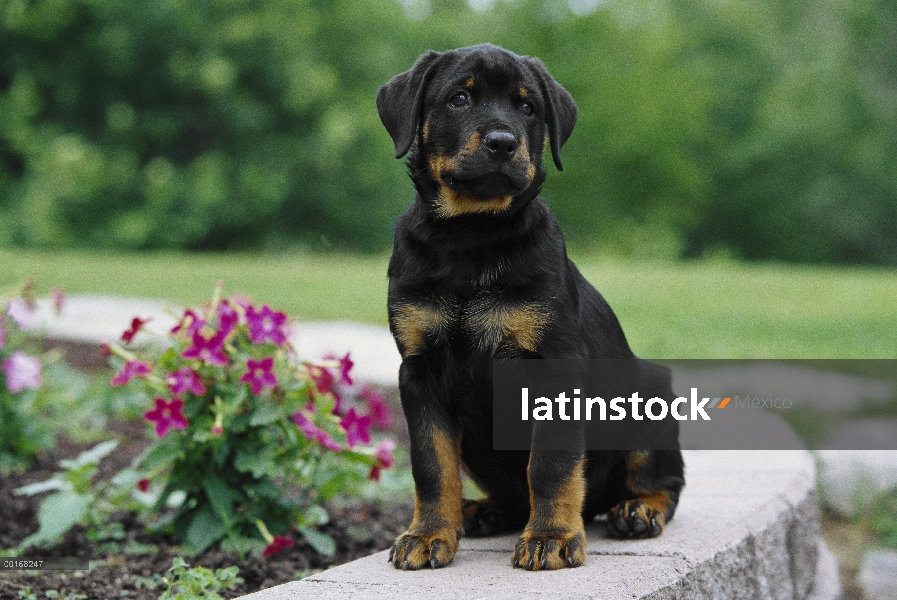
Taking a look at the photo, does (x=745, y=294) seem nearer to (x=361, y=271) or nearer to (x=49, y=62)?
(x=361, y=271)

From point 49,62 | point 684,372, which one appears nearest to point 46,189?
point 49,62

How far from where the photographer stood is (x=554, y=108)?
3.21 m

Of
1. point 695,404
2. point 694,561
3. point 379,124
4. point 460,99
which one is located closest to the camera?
point 694,561

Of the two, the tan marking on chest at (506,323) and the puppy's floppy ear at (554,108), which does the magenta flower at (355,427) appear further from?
the puppy's floppy ear at (554,108)

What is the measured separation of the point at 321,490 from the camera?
3992 mm

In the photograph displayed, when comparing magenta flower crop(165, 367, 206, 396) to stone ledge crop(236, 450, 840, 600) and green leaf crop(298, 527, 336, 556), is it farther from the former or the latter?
stone ledge crop(236, 450, 840, 600)

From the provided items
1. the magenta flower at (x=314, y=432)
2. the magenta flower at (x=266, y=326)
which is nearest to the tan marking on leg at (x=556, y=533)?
the magenta flower at (x=314, y=432)

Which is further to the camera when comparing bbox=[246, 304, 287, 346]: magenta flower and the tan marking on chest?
bbox=[246, 304, 287, 346]: magenta flower

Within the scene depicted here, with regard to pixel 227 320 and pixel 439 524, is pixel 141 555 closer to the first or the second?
pixel 227 320

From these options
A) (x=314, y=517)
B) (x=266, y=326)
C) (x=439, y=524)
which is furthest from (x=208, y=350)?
(x=439, y=524)

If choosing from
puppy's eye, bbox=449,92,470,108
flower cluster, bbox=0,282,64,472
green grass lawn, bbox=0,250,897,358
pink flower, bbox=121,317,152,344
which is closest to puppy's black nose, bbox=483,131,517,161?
puppy's eye, bbox=449,92,470,108

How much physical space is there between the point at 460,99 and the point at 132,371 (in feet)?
5.51

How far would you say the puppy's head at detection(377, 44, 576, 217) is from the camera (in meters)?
2.92

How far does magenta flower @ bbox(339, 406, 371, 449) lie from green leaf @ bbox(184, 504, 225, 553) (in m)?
0.59
